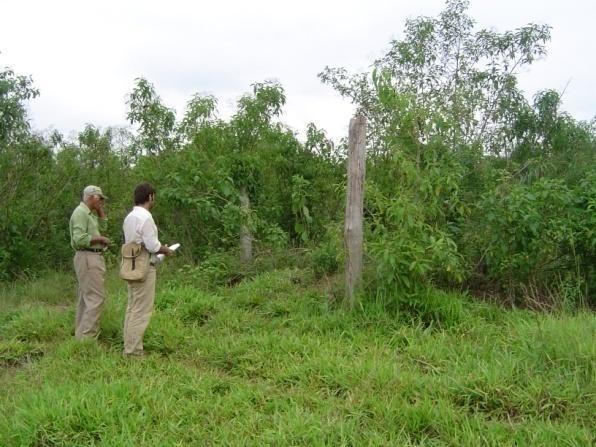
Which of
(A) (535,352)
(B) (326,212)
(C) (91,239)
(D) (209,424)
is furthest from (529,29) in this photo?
(D) (209,424)

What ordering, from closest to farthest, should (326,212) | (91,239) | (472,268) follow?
(91,239)
(472,268)
(326,212)

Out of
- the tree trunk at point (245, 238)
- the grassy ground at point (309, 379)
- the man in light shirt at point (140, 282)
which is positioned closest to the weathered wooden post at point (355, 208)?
the grassy ground at point (309, 379)

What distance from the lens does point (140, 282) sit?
17.2 feet

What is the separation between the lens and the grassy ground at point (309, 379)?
362cm

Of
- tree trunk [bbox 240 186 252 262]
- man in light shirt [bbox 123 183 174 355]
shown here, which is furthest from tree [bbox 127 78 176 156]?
man in light shirt [bbox 123 183 174 355]

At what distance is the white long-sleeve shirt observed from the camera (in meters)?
5.19

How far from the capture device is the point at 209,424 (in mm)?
3818

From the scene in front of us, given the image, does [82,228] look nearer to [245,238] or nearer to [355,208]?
[355,208]

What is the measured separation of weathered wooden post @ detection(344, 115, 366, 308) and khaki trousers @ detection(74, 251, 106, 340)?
2.46 meters

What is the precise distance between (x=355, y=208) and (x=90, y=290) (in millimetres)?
2738

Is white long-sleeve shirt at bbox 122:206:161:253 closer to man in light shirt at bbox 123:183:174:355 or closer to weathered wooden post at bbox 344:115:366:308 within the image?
man in light shirt at bbox 123:183:174:355

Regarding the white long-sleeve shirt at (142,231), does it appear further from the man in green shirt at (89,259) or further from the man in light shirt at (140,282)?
the man in green shirt at (89,259)

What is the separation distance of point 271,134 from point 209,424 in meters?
6.29

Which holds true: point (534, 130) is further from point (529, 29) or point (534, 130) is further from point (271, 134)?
point (271, 134)
